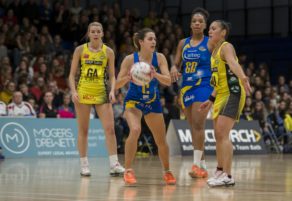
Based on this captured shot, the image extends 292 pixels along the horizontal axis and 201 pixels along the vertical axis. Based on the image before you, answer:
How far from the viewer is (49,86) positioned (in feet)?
65.4

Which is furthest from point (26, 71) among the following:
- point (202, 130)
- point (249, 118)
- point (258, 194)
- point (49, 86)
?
point (258, 194)

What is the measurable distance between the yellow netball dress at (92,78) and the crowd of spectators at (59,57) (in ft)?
22.0

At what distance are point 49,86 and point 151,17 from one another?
28.9 feet

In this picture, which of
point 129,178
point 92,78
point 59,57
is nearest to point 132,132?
point 129,178

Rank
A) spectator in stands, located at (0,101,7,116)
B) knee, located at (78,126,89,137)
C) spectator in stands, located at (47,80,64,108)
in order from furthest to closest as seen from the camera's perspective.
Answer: spectator in stands, located at (47,80,64,108), spectator in stands, located at (0,101,7,116), knee, located at (78,126,89,137)

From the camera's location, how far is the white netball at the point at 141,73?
952 centimetres

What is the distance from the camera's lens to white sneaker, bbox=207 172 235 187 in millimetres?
9438

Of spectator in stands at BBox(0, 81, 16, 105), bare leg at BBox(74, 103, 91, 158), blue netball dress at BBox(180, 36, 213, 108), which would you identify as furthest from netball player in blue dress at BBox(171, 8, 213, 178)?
spectator in stands at BBox(0, 81, 16, 105)

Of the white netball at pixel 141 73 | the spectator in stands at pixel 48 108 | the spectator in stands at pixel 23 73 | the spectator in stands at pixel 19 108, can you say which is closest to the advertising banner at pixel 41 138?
the spectator in stands at pixel 19 108

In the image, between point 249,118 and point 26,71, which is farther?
point 249,118

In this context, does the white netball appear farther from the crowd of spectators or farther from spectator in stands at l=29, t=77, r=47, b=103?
spectator in stands at l=29, t=77, r=47, b=103

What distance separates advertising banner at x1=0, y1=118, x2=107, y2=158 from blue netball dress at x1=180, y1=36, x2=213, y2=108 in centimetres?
717

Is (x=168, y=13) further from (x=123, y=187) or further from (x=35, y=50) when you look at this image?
(x=123, y=187)

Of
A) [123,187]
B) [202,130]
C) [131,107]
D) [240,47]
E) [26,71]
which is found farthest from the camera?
[240,47]
